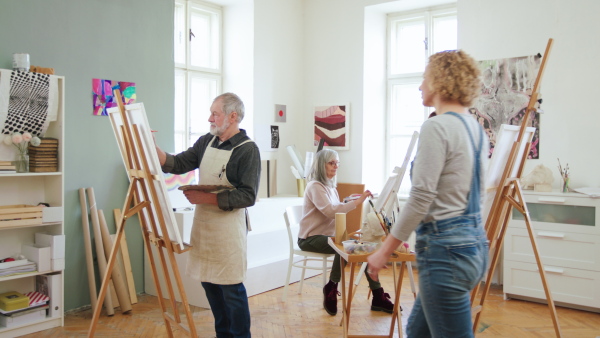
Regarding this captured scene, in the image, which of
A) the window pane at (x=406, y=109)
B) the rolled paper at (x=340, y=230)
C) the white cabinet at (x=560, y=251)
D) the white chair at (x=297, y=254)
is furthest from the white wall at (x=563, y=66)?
the rolled paper at (x=340, y=230)

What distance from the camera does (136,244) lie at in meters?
4.79

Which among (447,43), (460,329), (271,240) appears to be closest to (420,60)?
(447,43)

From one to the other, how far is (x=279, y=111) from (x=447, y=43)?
2079 millimetres

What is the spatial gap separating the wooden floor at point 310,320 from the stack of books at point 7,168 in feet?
3.80

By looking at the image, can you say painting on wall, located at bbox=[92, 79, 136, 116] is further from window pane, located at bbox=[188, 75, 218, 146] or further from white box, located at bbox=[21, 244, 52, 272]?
window pane, located at bbox=[188, 75, 218, 146]

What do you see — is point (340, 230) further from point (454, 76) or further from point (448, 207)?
point (454, 76)

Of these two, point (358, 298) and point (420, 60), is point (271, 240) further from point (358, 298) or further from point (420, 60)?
point (420, 60)

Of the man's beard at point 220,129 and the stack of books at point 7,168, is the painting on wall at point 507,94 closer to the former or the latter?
the man's beard at point 220,129

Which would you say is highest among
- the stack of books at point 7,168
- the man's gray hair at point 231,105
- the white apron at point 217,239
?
the man's gray hair at point 231,105

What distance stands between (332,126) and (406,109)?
3.00ft

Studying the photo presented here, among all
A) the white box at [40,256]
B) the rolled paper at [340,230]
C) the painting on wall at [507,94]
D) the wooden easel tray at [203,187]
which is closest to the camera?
the wooden easel tray at [203,187]

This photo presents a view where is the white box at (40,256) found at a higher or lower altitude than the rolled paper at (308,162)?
lower

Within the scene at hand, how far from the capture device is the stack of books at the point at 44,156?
150 inches

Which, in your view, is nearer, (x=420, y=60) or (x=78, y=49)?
(x=78, y=49)
